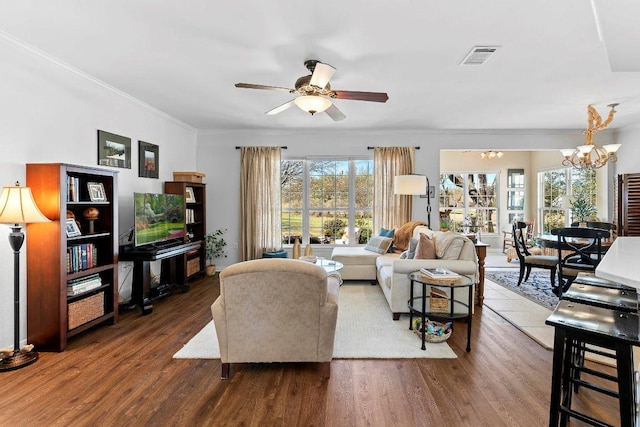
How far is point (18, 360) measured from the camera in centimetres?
271

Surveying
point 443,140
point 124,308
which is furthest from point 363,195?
point 124,308

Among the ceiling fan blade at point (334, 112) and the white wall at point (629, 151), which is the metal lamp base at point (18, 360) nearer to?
the ceiling fan blade at point (334, 112)

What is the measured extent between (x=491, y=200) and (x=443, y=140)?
11.5ft

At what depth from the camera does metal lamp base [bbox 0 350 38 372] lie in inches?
104

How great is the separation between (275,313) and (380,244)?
3.39 m

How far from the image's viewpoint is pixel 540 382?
2.47 m

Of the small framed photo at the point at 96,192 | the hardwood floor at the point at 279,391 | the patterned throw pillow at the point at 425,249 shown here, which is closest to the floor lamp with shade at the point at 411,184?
the patterned throw pillow at the point at 425,249

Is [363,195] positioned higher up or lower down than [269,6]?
lower down

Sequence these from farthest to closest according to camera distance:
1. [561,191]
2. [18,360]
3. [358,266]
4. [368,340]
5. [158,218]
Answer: [561,191] → [358,266] → [158,218] → [368,340] → [18,360]

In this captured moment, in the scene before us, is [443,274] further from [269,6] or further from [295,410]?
[269,6]

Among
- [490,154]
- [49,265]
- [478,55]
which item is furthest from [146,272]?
[490,154]

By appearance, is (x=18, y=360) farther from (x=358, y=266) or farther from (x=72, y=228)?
(x=358, y=266)

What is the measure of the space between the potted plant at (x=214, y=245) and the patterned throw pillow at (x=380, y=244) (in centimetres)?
269

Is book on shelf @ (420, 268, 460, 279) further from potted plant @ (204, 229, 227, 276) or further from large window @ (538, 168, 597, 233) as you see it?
large window @ (538, 168, 597, 233)
